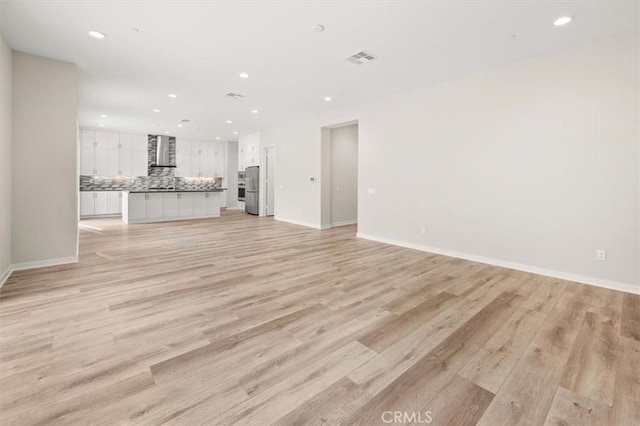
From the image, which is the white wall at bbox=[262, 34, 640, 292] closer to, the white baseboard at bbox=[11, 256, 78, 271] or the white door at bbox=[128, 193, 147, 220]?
the white baseboard at bbox=[11, 256, 78, 271]

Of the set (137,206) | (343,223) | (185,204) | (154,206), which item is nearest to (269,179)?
(185,204)

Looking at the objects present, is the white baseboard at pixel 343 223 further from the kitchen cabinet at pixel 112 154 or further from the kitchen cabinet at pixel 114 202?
the kitchen cabinet at pixel 114 202

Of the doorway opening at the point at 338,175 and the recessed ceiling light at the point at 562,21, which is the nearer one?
the recessed ceiling light at the point at 562,21

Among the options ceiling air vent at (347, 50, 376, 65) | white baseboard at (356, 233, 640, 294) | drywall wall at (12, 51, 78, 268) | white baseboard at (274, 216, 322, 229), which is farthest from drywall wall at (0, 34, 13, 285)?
A: white baseboard at (356, 233, 640, 294)

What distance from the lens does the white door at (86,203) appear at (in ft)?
30.5

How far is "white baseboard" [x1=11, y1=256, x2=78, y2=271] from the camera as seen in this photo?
3869 mm

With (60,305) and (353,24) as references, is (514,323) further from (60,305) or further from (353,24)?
(60,305)

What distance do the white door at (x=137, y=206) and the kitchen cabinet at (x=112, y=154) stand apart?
2696 millimetres

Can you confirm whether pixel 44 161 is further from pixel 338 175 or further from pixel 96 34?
pixel 338 175

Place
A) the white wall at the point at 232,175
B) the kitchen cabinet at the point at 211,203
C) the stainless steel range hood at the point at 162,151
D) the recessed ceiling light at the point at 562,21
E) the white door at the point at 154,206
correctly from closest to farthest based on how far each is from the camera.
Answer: the recessed ceiling light at the point at 562,21, the white door at the point at 154,206, the kitchen cabinet at the point at 211,203, the stainless steel range hood at the point at 162,151, the white wall at the point at 232,175

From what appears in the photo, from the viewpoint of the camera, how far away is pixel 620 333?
2.30m

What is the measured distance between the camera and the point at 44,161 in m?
3.96

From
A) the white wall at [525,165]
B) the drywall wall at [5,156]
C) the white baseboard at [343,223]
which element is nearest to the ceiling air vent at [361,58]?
the white wall at [525,165]

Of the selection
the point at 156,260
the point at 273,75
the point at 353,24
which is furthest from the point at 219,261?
the point at 353,24
